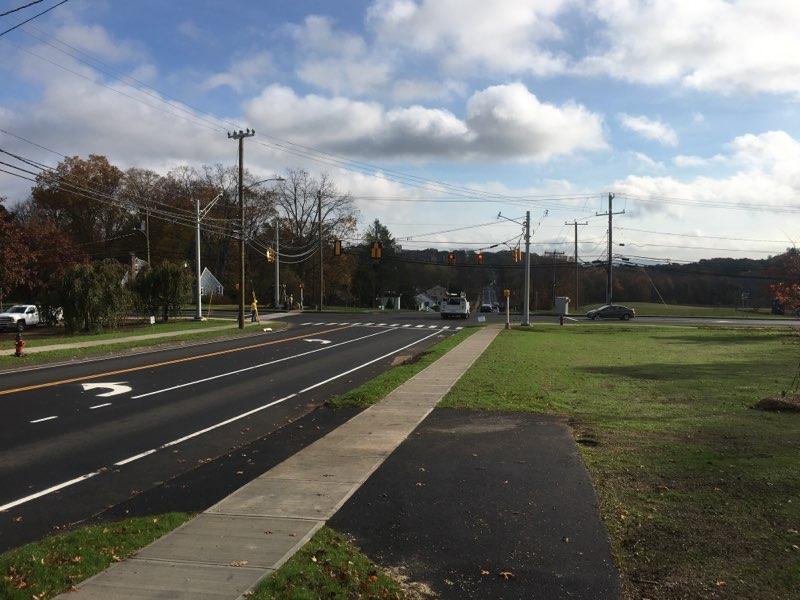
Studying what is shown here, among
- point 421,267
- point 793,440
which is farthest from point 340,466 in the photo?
point 421,267

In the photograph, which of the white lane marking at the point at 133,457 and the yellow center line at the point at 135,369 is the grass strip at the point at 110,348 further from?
the white lane marking at the point at 133,457

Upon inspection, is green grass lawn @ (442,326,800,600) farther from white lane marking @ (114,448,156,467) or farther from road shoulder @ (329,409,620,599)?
white lane marking @ (114,448,156,467)

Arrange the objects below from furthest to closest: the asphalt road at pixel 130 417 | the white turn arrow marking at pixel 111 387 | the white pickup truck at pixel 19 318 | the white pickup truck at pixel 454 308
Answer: the white pickup truck at pixel 454 308 < the white pickup truck at pixel 19 318 < the white turn arrow marking at pixel 111 387 < the asphalt road at pixel 130 417

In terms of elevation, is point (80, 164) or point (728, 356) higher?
point (80, 164)

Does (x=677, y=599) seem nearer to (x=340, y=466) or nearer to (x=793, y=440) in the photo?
(x=340, y=466)

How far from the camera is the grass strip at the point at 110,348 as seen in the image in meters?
20.6

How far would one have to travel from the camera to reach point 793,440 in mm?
8742

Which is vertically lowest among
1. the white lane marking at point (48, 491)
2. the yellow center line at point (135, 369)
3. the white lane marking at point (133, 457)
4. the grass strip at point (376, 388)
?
the yellow center line at point (135, 369)

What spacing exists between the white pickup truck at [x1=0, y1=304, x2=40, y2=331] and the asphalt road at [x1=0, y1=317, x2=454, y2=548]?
2164cm

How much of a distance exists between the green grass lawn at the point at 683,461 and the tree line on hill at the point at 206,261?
4919 mm

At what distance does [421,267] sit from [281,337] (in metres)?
117

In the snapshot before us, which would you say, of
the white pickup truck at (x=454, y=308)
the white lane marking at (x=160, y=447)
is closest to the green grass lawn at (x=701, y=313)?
the white pickup truck at (x=454, y=308)

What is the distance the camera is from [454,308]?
2357 inches

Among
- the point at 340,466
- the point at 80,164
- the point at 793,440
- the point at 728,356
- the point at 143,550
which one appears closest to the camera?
the point at 143,550
